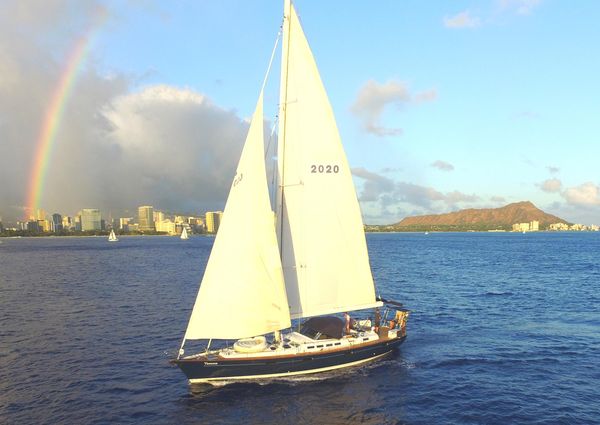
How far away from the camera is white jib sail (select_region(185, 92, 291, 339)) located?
26734 millimetres

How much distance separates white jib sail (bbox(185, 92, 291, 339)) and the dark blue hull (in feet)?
5.87

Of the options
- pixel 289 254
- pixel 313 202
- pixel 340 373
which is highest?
pixel 313 202

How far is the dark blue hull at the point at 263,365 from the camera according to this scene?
2667 centimetres

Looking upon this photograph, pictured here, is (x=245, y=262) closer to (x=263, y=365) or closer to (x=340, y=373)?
(x=263, y=365)

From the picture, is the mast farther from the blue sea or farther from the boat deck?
the blue sea

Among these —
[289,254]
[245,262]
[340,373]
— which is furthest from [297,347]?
[245,262]

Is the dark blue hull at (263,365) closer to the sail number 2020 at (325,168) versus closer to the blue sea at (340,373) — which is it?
the blue sea at (340,373)

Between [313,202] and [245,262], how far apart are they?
6.20 m

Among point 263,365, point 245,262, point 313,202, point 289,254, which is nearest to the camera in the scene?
point 245,262

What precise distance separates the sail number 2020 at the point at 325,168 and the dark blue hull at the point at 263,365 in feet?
39.7

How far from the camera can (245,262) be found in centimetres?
2697

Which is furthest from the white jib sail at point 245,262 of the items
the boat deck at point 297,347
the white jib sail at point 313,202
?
the white jib sail at point 313,202

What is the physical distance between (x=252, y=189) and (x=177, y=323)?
26363mm

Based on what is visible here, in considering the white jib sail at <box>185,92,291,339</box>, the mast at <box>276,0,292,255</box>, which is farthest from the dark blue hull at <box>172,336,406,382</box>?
the mast at <box>276,0,292,255</box>
